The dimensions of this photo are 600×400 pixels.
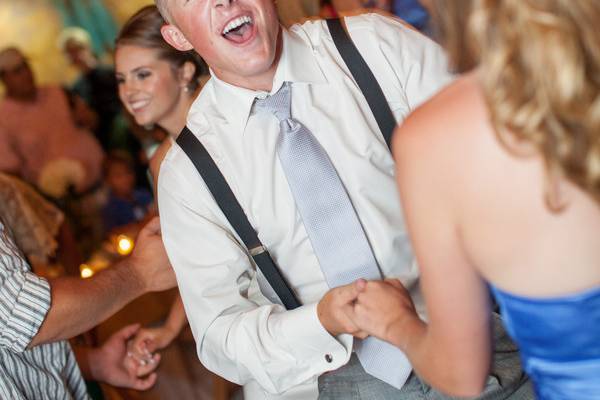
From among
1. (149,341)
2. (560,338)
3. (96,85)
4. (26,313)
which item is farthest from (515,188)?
(96,85)

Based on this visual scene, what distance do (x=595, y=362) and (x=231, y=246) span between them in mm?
876

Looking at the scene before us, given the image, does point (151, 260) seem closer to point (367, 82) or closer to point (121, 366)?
point (121, 366)

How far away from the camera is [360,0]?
443 centimetres

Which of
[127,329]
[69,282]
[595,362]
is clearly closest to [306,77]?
[69,282]

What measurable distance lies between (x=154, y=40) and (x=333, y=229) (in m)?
1.58

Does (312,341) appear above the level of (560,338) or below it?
below

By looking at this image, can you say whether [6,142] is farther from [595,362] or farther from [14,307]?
[595,362]

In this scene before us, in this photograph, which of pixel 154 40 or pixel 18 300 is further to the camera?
pixel 154 40

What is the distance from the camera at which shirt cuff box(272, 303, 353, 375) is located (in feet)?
5.49

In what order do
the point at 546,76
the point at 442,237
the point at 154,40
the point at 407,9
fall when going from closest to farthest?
the point at 546,76 → the point at 442,237 → the point at 154,40 → the point at 407,9

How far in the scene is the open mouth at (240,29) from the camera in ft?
5.96

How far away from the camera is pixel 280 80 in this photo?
6.10 ft

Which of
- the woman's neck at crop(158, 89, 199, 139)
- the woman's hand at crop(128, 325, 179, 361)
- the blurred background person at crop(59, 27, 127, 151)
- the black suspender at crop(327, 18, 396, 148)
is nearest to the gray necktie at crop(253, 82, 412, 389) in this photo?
the black suspender at crop(327, 18, 396, 148)

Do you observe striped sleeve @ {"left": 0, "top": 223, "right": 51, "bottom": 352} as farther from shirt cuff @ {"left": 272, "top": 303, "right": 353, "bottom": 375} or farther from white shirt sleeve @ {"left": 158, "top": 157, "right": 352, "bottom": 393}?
shirt cuff @ {"left": 272, "top": 303, "right": 353, "bottom": 375}
